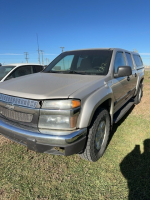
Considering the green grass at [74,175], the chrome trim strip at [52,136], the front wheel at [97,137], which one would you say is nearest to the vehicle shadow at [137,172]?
the green grass at [74,175]

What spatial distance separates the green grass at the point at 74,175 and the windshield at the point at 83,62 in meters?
1.59

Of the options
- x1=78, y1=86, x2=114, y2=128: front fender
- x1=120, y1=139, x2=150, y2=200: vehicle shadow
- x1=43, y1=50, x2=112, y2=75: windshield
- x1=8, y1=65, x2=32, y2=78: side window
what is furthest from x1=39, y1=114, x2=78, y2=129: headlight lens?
x1=8, y1=65, x2=32, y2=78: side window

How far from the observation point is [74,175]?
2.21 m

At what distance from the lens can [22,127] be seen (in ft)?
6.57

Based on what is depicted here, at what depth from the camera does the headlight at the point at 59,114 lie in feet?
5.94

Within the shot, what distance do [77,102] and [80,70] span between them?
141 centimetres

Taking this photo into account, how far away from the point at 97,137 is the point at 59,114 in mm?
948

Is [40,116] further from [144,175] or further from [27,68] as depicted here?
[27,68]

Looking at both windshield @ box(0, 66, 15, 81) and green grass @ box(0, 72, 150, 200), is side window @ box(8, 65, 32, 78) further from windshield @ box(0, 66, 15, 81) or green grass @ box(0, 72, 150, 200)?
green grass @ box(0, 72, 150, 200)

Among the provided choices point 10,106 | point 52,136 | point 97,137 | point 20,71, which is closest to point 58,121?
point 52,136

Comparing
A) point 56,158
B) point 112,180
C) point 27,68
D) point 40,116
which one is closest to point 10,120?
point 40,116

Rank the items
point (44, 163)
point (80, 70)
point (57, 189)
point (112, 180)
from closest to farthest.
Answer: point (57, 189), point (112, 180), point (44, 163), point (80, 70)

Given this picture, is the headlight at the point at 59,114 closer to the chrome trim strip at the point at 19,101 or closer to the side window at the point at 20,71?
the chrome trim strip at the point at 19,101

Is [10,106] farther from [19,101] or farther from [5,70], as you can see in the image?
[5,70]
